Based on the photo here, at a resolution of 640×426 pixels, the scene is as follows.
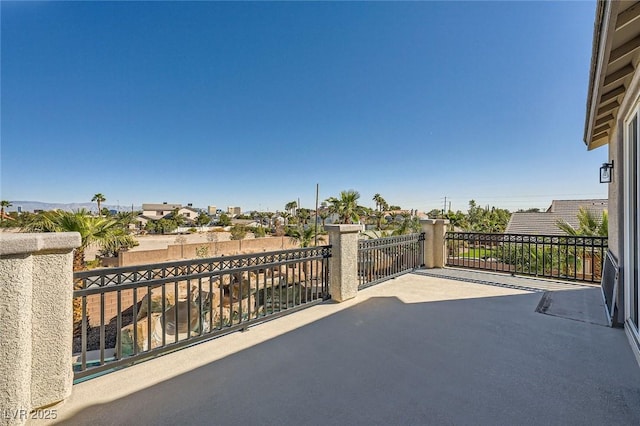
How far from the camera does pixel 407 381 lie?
7.38ft

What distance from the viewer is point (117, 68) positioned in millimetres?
9414

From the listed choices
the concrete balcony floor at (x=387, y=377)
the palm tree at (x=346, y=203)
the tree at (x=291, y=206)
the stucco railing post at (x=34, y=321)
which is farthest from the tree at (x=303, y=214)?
the stucco railing post at (x=34, y=321)

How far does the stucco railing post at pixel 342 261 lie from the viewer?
4395mm

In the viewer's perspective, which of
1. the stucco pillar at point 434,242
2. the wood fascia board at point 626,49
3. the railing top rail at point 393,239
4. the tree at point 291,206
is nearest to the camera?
the wood fascia board at point 626,49

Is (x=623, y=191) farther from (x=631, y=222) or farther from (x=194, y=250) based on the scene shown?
(x=194, y=250)

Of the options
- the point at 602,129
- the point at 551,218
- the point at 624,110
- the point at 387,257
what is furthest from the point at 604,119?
the point at 551,218

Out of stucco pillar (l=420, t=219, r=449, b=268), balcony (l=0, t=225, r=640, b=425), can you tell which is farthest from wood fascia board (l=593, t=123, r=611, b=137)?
stucco pillar (l=420, t=219, r=449, b=268)

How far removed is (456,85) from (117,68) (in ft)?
40.4

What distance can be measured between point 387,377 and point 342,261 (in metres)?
2.19

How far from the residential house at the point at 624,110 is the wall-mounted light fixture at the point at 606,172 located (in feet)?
2.70

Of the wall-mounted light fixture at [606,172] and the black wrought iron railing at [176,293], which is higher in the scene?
the wall-mounted light fixture at [606,172]

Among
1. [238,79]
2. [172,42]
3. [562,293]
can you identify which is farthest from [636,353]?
[238,79]

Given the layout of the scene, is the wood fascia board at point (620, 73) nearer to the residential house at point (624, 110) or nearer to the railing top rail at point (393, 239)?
the residential house at point (624, 110)

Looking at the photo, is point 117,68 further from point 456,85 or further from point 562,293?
point 562,293
